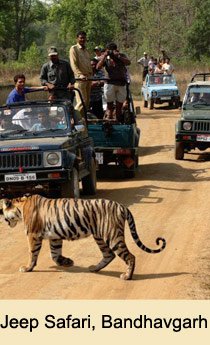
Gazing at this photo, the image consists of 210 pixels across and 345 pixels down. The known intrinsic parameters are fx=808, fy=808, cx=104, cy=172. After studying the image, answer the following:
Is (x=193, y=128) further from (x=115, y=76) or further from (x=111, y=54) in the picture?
(x=111, y=54)

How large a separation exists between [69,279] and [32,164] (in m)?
3.49

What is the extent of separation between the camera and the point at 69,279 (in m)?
7.95

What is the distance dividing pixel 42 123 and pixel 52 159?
1.05 metres

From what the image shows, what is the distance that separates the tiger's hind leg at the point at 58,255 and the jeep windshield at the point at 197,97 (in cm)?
997

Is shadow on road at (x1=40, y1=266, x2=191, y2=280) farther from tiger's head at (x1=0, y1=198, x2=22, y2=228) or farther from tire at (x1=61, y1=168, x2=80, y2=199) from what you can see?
tire at (x1=61, y1=168, x2=80, y2=199)

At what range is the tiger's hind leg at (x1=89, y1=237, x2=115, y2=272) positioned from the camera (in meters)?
8.00

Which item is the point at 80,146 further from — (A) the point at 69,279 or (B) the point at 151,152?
(B) the point at 151,152

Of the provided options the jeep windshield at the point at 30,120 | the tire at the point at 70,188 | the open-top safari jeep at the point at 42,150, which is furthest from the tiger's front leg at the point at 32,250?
the jeep windshield at the point at 30,120

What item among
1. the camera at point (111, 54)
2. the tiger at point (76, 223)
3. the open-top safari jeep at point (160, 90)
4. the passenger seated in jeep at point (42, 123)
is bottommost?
the open-top safari jeep at point (160, 90)

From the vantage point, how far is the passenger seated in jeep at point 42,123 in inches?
472

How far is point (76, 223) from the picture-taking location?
→ 26.1 feet

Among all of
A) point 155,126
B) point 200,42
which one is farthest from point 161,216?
point 200,42

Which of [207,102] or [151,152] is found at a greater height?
[207,102]

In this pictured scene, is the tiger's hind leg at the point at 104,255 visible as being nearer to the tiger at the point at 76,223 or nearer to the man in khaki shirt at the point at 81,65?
the tiger at the point at 76,223
